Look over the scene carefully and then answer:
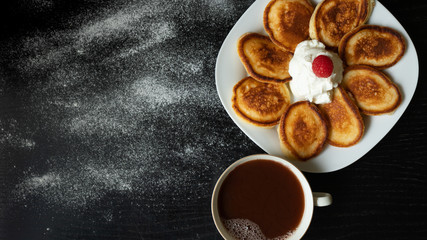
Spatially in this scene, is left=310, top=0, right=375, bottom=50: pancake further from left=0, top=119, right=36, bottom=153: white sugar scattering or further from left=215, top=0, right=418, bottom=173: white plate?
left=0, top=119, right=36, bottom=153: white sugar scattering

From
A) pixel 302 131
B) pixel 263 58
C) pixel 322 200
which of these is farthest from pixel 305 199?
pixel 263 58

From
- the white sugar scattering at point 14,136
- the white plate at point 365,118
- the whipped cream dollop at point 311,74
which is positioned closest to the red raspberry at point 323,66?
the whipped cream dollop at point 311,74

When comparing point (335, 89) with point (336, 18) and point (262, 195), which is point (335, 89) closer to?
point (336, 18)

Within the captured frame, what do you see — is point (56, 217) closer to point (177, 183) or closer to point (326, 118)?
point (177, 183)

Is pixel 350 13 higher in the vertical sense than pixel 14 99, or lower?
higher

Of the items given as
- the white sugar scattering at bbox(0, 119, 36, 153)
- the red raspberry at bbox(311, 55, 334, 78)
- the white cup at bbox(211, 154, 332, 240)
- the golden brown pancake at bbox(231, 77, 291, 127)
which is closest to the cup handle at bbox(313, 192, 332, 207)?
the white cup at bbox(211, 154, 332, 240)

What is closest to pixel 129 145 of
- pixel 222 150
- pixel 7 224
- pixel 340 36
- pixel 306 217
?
pixel 222 150
